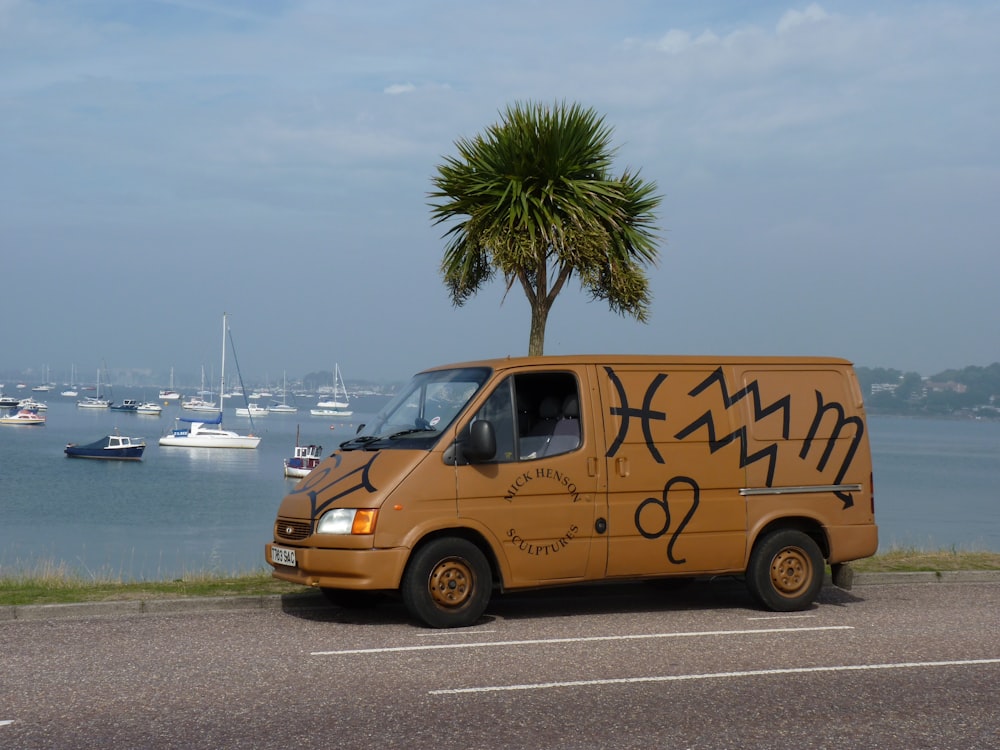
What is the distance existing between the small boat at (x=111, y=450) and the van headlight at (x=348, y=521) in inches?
3505

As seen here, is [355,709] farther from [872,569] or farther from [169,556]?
[169,556]

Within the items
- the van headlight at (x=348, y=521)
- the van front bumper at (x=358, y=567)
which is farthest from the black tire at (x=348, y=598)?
the van headlight at (x=348, y=521)

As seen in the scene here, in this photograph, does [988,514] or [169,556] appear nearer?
[169,556]

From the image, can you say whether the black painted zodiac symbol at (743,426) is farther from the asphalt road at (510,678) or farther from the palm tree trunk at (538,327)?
the palm tree trunk at (538,327)

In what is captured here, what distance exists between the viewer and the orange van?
9.61 metres

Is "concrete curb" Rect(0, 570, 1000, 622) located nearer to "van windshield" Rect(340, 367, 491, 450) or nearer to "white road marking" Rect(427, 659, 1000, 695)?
"van windshield" Rect(340, 367, 491, 450)

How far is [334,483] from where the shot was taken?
9.94 m

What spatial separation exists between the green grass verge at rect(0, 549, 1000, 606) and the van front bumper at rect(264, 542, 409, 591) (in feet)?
4.97

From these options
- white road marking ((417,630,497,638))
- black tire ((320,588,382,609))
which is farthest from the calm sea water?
white road marking ((417,630,497,638))

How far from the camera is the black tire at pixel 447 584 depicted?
374 inches

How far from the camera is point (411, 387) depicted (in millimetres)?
10852

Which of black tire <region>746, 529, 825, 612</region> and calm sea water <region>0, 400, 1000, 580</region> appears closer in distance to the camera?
black tire <region>746, 529, 825, 612</region>

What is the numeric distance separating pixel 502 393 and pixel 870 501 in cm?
389

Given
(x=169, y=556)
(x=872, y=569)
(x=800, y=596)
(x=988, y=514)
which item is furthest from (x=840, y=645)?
(x=988, y=514)
